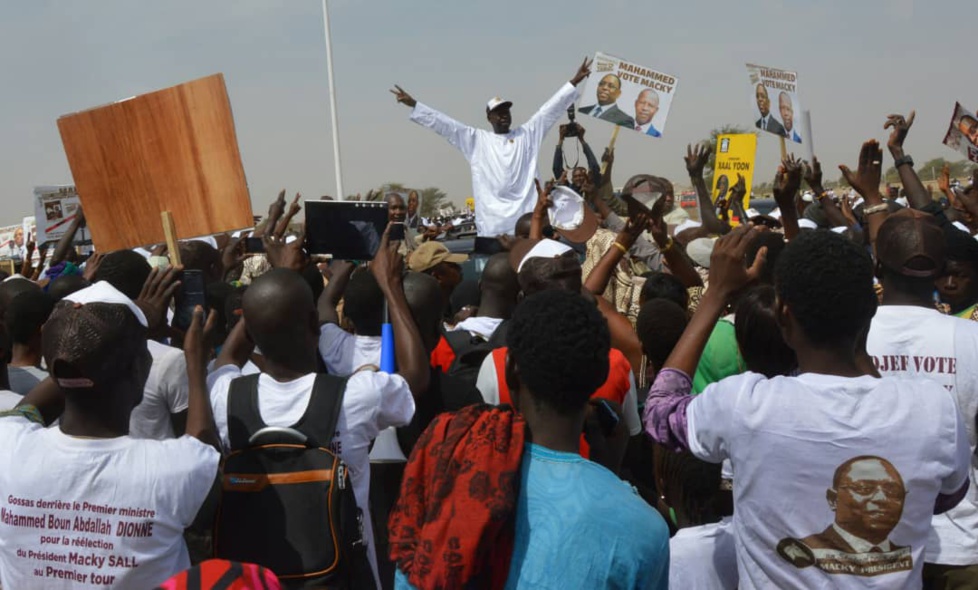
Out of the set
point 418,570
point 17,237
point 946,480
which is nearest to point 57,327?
point 418,570

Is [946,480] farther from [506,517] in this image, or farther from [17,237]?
[17,237]

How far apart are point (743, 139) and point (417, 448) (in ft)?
31.2

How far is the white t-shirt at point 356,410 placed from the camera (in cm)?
293

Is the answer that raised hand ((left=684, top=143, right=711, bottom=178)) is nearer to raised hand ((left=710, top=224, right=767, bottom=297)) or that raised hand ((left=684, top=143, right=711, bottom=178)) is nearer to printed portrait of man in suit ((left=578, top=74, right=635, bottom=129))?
printed portrait of man in suit ((left=578, top=74, right=635, bottom=129))

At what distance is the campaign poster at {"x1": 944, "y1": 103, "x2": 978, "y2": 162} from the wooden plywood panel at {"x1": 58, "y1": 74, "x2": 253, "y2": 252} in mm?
7080

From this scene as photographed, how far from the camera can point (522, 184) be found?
913 cm

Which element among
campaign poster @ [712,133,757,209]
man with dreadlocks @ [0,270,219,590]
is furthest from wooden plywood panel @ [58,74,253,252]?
campaign poster @ [712,133,757,209]

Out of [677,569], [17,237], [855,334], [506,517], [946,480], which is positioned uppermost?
[855,334]

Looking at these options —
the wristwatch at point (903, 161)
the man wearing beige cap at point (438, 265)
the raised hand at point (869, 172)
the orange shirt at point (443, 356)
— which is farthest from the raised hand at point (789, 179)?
the orange shirt at point (443, 356)

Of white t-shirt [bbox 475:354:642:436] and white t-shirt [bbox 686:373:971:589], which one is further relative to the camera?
white t-shirt [bbox 475:354:642:436]

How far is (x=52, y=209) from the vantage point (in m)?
10.8

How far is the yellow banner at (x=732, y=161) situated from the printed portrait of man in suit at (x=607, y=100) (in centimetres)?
213

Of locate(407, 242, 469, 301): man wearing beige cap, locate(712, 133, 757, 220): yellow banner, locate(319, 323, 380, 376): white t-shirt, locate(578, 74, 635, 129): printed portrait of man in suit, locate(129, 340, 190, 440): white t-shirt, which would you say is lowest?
locate(712, 133, 757, 220): yellow banner

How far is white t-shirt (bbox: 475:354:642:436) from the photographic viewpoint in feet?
11.1
